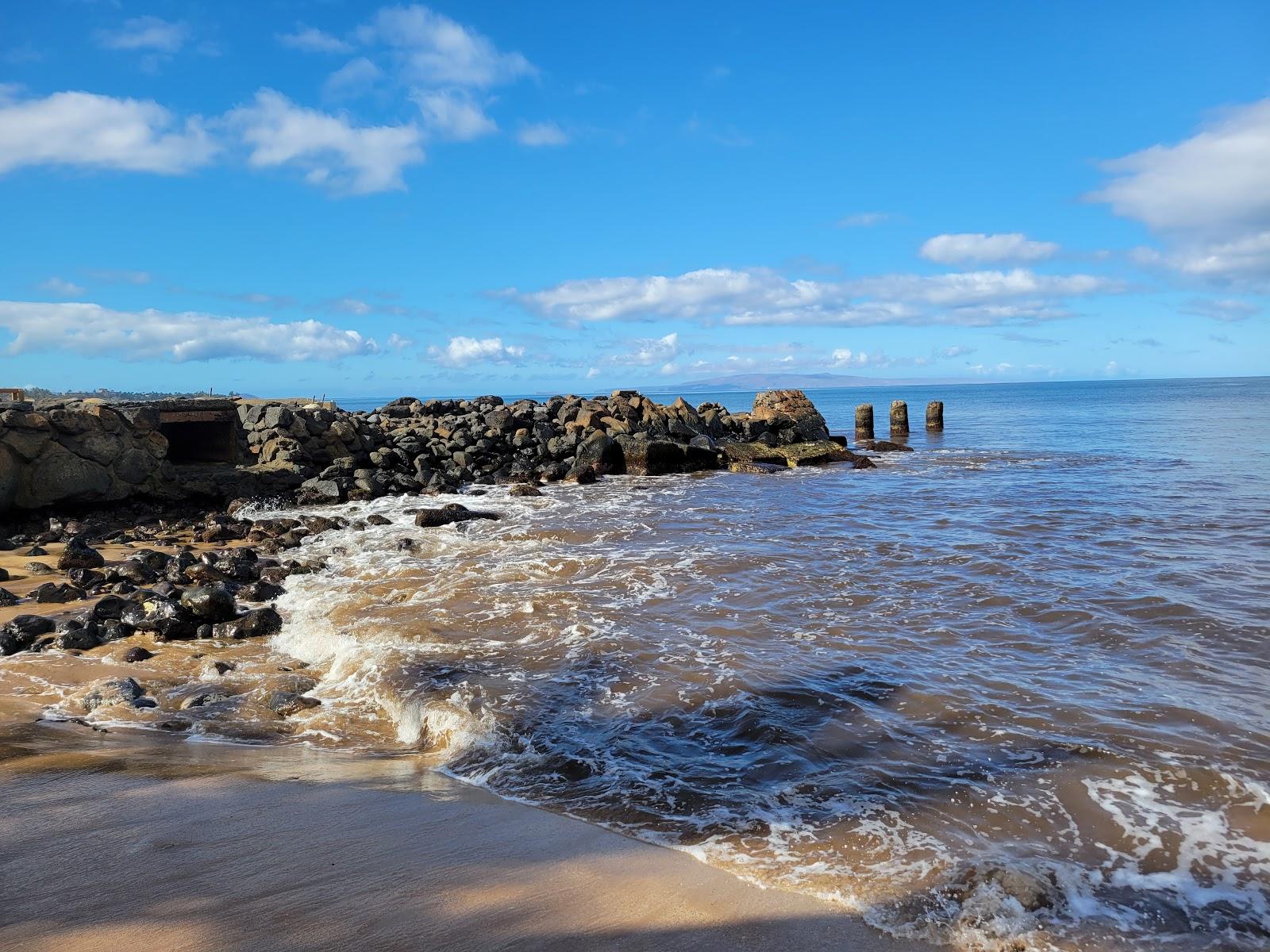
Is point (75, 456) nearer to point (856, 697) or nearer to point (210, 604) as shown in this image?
point (210, 604)

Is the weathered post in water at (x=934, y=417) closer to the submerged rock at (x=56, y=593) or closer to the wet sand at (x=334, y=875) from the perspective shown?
the submerged rock at (x=56, y=593)

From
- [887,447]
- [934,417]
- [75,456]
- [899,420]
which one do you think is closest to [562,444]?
[75,456]

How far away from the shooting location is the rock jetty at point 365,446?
611 inches

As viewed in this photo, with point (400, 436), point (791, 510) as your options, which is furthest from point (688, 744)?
point (400, 436)

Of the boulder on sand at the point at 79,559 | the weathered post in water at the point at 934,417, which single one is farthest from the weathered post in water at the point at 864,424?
the boulder on sand at the point at 79,559

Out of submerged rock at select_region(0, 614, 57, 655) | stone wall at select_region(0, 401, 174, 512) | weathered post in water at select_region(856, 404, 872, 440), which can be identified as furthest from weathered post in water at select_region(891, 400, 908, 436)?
submerged rock at select_region(0, 614, 57, 655)

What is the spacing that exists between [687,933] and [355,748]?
342cm

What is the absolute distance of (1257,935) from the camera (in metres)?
3.66

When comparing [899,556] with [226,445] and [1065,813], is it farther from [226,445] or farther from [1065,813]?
[226,445]

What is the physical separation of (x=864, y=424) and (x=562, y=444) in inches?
764

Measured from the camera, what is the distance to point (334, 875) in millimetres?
3863

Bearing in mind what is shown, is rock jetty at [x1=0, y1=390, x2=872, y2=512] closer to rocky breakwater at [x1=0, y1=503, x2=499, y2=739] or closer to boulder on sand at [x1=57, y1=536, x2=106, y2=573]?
rocky breakwater at [x1=0, y1=503, x2=499, y2=739]

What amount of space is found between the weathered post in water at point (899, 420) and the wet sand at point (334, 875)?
3790 cm

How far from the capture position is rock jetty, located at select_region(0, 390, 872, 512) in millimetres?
15516
